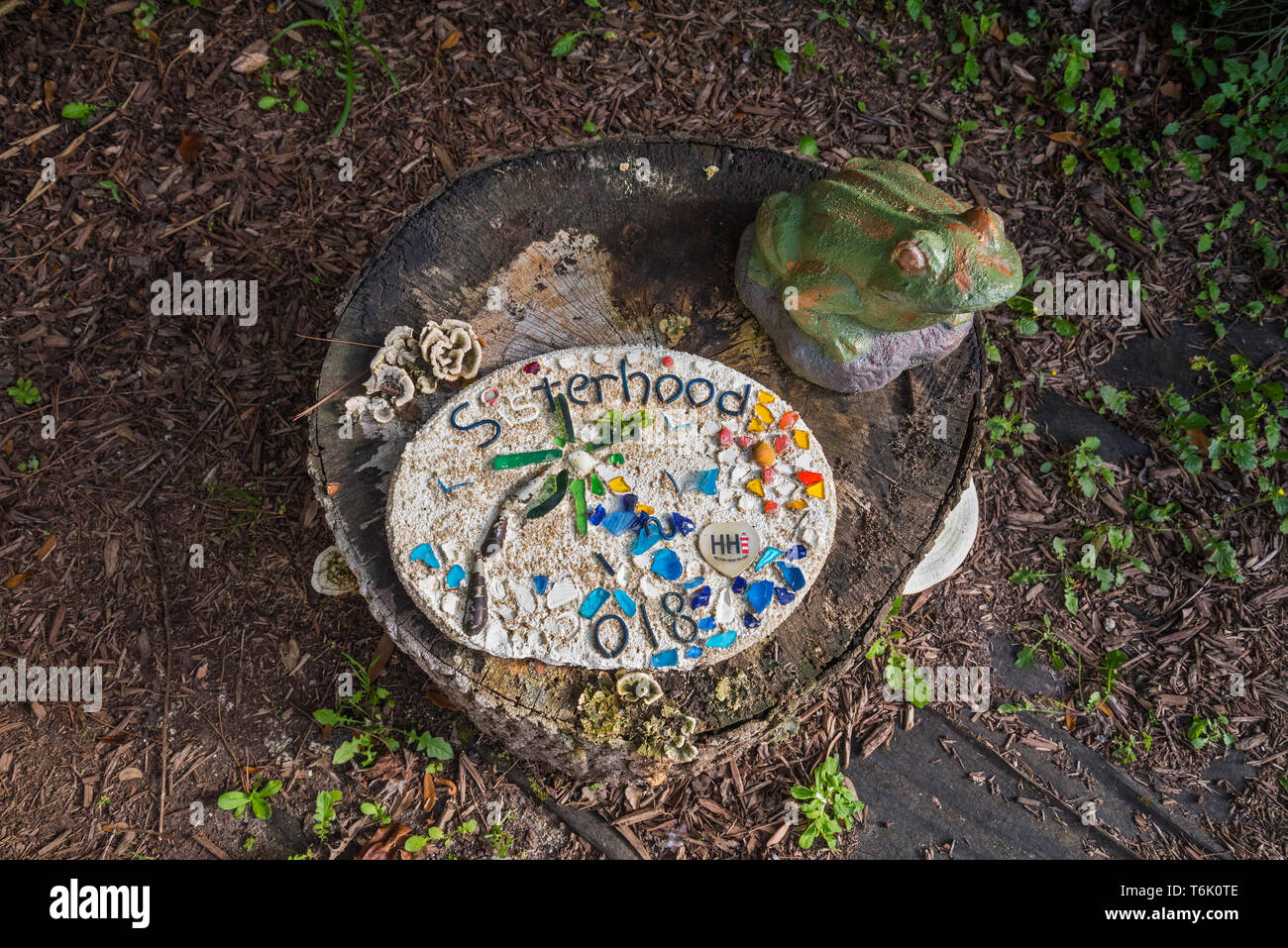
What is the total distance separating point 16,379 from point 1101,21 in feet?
18.3

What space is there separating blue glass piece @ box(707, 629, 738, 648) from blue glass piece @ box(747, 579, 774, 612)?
116 millimetres

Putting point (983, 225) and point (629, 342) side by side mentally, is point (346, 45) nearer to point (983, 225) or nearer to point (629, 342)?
point (629, 342)

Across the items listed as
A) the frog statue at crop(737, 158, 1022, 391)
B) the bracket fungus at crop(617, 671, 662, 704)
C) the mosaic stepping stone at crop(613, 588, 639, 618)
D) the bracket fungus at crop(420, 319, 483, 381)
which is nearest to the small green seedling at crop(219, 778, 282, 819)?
the bracket fungus at crop(617, 671, 662, 704)

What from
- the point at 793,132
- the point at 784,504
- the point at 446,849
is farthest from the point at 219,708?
the point at 793,132

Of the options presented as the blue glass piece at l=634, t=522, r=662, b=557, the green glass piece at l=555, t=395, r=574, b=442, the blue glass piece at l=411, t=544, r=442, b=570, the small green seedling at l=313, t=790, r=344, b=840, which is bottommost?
the small green seedling at l=313, t=790, r=344, b=840

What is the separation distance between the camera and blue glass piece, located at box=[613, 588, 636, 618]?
2.71 meters

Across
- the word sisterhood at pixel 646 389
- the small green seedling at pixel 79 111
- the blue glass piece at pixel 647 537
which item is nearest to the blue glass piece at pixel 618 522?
the blue glass piece at pixel 647 537

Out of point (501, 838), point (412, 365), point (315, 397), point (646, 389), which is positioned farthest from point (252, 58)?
point (501, 838)

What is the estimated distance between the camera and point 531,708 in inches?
107

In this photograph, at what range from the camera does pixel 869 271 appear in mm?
2596

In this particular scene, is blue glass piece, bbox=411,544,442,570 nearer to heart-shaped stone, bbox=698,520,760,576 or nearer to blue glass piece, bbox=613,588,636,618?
blue glass piece, bbox=613,588,636,618

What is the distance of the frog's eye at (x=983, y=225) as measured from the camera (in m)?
2.53

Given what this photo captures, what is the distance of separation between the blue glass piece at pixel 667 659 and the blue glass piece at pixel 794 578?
1.45 ft

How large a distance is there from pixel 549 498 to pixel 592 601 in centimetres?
38
